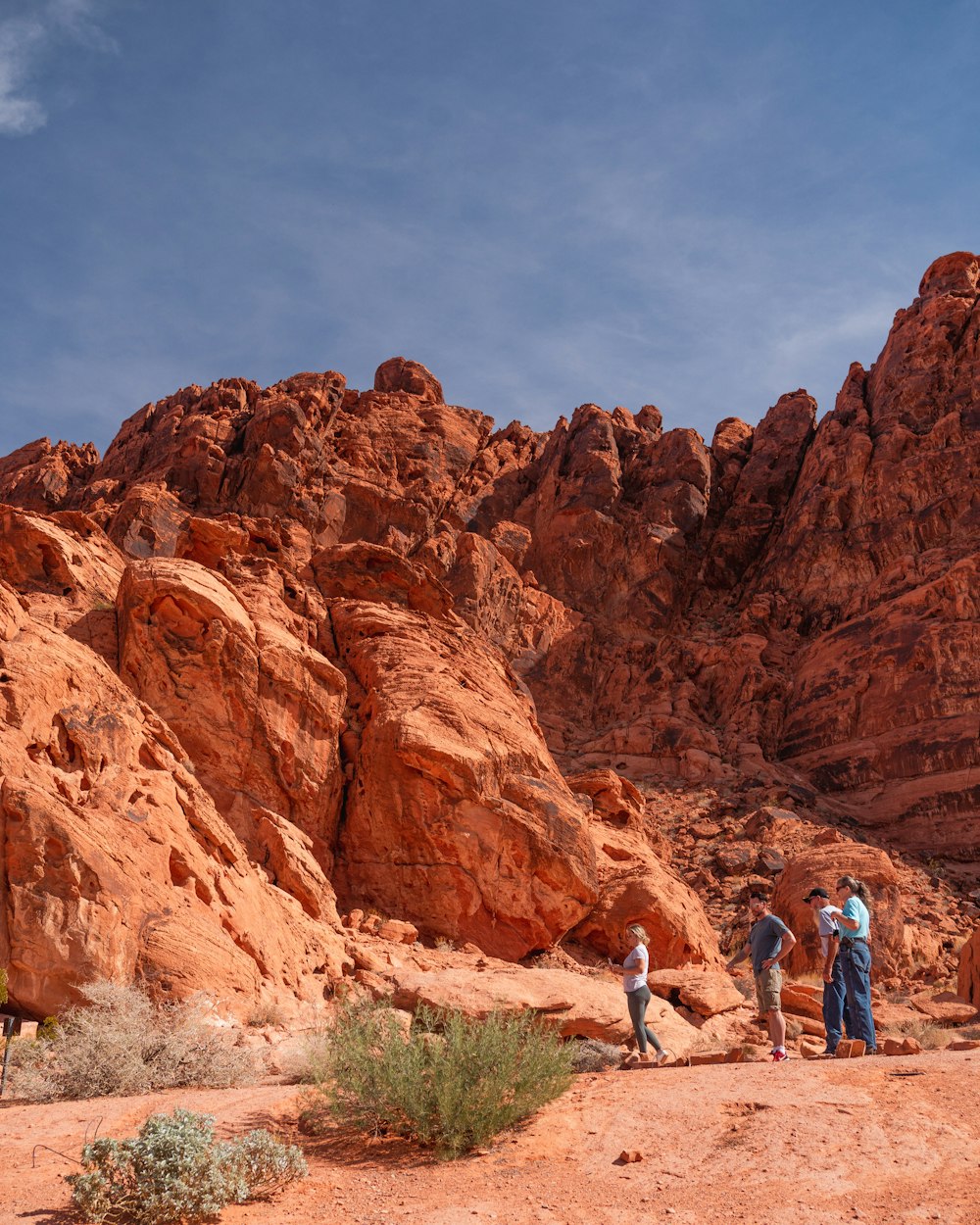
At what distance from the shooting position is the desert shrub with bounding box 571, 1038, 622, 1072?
10.2 m

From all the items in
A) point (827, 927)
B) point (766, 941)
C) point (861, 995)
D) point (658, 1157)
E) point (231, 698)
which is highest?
point (231, 698)

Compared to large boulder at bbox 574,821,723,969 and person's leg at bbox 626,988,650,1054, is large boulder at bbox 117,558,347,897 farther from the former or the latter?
person's leg at bbox 626,988,650,1054

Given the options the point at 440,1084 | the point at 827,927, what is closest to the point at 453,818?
the point at 827,927

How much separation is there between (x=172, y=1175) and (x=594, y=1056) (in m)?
5.42

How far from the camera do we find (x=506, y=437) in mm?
66000

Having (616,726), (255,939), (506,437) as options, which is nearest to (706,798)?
(616,726)

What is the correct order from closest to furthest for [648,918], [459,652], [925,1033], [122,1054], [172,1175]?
[172,1175], [122,1054], [925,1033], [648,918], [459,652]

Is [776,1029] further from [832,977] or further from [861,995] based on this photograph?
[861,995]

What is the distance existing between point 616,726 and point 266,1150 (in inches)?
1573

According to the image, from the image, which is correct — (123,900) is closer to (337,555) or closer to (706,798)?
(337,555)

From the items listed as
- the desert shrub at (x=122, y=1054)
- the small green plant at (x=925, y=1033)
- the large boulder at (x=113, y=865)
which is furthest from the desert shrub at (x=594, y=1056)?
the small green plant at (x=925, y=1033)

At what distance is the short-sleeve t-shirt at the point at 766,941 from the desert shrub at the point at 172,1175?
6.71m

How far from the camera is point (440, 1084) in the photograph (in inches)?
288

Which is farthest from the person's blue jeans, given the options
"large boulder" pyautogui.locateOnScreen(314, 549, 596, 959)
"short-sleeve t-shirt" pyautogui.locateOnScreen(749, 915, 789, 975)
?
"large boulder" pyautogui.locateOnScreen(314, 549, 596, 959)
